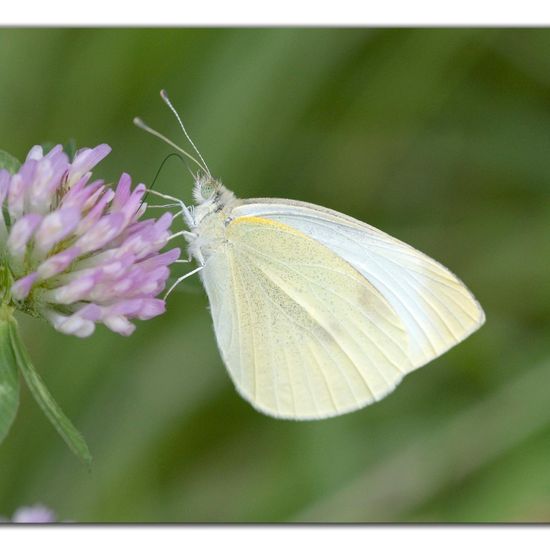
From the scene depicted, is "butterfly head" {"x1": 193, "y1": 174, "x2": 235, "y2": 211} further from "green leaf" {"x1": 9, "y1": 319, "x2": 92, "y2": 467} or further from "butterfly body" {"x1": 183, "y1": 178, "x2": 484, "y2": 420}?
"green leaf" {"x1": 9, "y1": 319, "x2": 92, "y2": 467}

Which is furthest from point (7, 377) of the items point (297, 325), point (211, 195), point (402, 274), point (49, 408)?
point (402, 274)

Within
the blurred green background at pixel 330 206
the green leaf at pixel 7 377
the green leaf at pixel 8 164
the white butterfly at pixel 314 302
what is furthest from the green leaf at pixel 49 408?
Answer: the blurred green background at pixel 330 206

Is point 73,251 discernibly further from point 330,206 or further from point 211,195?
point 330,206

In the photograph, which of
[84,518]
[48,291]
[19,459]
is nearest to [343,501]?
[84,518]

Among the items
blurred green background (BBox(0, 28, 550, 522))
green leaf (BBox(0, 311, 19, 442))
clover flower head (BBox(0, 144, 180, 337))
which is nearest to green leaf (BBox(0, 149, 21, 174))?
clover flower head (BBox(0, 144, 180, 337))

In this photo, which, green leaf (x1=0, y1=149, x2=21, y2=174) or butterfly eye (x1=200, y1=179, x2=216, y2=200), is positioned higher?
butterfly eye (x1=200, y1=179, x2=216, y2=200)

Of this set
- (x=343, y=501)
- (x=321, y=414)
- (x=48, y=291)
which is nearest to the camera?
(x=48, y=291)

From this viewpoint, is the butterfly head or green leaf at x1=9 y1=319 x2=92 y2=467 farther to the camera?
the butterfly head
